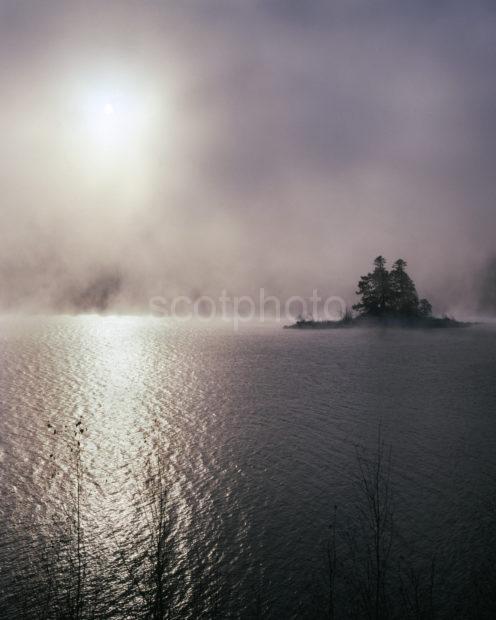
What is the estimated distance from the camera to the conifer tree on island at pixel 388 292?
136 metres

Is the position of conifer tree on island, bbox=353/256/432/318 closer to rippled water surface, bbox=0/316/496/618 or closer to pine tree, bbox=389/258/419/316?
pine tree, bbox=389/258/419/316

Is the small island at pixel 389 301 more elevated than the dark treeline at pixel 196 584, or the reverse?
the small island at pixel 389 301

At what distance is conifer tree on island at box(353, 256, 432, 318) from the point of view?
136m

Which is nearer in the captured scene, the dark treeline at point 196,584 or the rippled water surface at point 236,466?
the dark treeline at point 196,584

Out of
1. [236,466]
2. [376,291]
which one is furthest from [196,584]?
[376,291]

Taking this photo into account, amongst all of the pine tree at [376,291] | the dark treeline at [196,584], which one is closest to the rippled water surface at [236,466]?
the dark treeline at [196,584]

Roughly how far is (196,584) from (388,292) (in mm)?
131049

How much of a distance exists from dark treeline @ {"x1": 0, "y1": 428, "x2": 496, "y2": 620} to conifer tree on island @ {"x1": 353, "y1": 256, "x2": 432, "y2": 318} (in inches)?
4767

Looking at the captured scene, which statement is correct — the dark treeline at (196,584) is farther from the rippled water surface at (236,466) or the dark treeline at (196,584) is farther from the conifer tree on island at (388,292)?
the conifer tree on island at (388,292)

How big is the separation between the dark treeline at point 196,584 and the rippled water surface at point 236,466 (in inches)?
5.9

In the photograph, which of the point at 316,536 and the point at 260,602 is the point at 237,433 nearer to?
the point at 316,536

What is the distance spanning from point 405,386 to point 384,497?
34.2m

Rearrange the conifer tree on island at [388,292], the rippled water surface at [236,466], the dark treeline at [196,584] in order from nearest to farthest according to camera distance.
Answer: the dark treeline at [196,584], the rippled water surface at [236,466], the conifer tree on island at [388,292]

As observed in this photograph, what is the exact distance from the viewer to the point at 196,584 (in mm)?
16750
